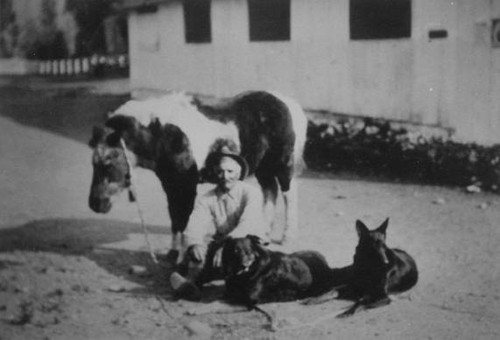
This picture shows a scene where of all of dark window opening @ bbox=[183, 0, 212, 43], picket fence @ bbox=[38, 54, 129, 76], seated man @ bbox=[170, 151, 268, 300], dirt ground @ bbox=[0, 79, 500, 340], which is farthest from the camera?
dark window opening @ bbox=[183, 0, 212, 43]

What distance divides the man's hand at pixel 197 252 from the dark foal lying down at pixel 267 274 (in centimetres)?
9

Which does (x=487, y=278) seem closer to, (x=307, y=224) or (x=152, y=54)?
(x=307, y=224)

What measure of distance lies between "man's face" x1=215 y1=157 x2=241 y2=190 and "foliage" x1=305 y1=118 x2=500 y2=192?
84 cm

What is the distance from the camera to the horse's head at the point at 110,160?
2389 mm

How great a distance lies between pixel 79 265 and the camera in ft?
8.49

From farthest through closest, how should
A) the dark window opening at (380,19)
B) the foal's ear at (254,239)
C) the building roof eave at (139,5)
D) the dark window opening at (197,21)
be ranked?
the building roof eave at (139,5)
the dark window opening at (197,21)
the dark window opening at (380,19)
the foal's ear at (254,239)

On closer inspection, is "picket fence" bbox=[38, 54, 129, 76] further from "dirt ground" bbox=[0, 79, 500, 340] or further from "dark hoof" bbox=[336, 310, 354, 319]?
"dark hoof" bbox=[336, 310, 354, 319]

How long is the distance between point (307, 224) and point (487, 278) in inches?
35.2

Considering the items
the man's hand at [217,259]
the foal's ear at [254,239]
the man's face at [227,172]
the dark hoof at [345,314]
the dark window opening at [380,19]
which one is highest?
the dark window opening at [380,19]

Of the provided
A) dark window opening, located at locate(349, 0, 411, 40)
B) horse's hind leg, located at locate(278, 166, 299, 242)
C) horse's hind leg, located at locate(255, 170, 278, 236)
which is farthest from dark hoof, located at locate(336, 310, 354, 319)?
dark window opening, located at locate(349, 0, 411, 40)

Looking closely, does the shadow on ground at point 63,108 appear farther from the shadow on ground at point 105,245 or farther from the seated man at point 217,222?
the seated man at point 217,222

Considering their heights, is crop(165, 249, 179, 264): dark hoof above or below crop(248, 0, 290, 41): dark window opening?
below

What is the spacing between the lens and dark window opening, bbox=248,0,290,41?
3.57m

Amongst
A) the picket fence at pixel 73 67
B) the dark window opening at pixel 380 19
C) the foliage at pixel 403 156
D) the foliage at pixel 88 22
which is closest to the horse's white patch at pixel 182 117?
the foliage at pixel 88 22
